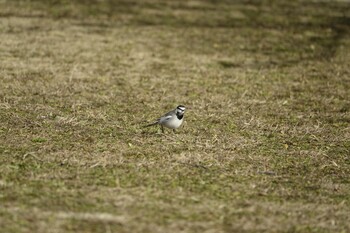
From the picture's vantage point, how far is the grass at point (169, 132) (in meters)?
5.46

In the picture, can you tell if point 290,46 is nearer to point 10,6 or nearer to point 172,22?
point 172,22

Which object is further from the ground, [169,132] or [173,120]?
[173,120]

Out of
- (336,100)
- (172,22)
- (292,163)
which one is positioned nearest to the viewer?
(292,163)

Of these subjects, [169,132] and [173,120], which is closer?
[173,120]

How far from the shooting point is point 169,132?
27.4 feet

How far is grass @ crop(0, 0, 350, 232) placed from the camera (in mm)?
5461

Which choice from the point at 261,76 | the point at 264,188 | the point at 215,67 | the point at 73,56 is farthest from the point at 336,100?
the point at 73,56

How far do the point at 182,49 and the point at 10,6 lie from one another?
24.8 feet

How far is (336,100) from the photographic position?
1102cm

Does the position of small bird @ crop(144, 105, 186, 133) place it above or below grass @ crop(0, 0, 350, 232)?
above

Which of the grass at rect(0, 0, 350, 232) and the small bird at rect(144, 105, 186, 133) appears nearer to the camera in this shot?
the grass at rect(0, 0, 350, 232)

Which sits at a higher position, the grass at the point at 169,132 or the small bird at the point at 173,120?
the small bird at the point at 173,120

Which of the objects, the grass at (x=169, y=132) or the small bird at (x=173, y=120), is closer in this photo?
the grass at (x=169, y=132)

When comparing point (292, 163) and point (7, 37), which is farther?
point (7, 37)
